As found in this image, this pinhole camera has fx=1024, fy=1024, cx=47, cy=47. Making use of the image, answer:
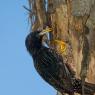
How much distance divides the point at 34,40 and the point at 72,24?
1.49ft

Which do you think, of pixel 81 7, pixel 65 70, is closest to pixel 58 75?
pixel 65 70

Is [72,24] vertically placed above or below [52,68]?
above

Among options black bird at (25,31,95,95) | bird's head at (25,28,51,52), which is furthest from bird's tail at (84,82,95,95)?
bird's head at (25,28,51,52)

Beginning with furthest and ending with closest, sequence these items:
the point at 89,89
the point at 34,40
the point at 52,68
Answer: the point at 34,40 < the point at 52,68 < the point at 89,89

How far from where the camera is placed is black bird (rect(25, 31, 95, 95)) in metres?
10.9

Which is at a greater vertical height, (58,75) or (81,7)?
(81,7)

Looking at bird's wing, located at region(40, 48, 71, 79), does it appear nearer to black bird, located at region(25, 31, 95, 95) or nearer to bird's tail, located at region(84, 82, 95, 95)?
black bird, located at region(25, 31, 95, 95)

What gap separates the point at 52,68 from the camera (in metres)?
11.1

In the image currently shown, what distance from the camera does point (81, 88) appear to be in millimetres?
10852

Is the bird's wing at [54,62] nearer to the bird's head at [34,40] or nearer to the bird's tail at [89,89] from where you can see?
the bird's head at [34,40]

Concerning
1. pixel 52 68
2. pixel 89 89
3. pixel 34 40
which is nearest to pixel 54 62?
pixel 52 68

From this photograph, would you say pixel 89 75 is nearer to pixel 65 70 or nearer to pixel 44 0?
pixel 65 70

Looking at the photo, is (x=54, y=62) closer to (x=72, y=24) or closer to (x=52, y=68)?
(x=52, y=68)

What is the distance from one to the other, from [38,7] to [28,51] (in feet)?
1.80
